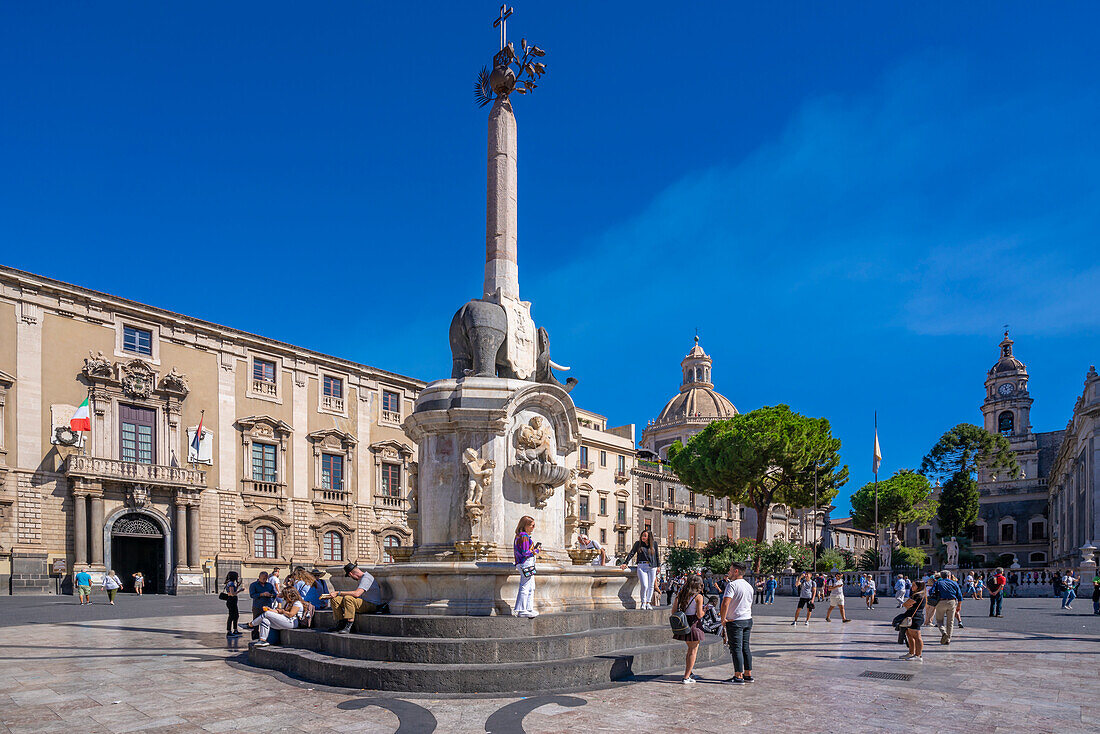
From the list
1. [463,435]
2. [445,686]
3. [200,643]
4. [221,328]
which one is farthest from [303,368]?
[445,686]

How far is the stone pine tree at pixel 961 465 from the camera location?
7694cm

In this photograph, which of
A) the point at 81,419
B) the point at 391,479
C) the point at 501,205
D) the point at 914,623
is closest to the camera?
the point at 914,623

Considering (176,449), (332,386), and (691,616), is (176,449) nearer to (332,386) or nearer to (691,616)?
(332,386)

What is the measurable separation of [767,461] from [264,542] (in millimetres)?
29548

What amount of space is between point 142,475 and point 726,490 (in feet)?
111

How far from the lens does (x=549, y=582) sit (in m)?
12.3

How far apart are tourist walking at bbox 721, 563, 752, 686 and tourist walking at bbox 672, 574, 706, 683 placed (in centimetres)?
31

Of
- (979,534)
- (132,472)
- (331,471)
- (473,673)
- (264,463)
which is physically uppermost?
(264,463)

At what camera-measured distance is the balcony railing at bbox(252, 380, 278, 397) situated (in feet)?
140

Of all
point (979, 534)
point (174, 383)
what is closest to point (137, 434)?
point (174, 383)

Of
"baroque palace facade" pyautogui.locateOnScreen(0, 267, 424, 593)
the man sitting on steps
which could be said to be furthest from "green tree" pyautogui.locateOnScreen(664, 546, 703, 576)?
the man sitting on steps

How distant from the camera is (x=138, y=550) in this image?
38.8 m

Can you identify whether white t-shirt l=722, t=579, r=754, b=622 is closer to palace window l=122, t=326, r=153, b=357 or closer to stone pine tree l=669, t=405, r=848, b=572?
palace window l=122, t=326, r=153, b=357

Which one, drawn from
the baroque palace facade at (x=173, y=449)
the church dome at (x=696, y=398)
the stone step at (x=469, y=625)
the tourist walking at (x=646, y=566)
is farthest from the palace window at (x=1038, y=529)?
the stone step at (x=469, y=625)
